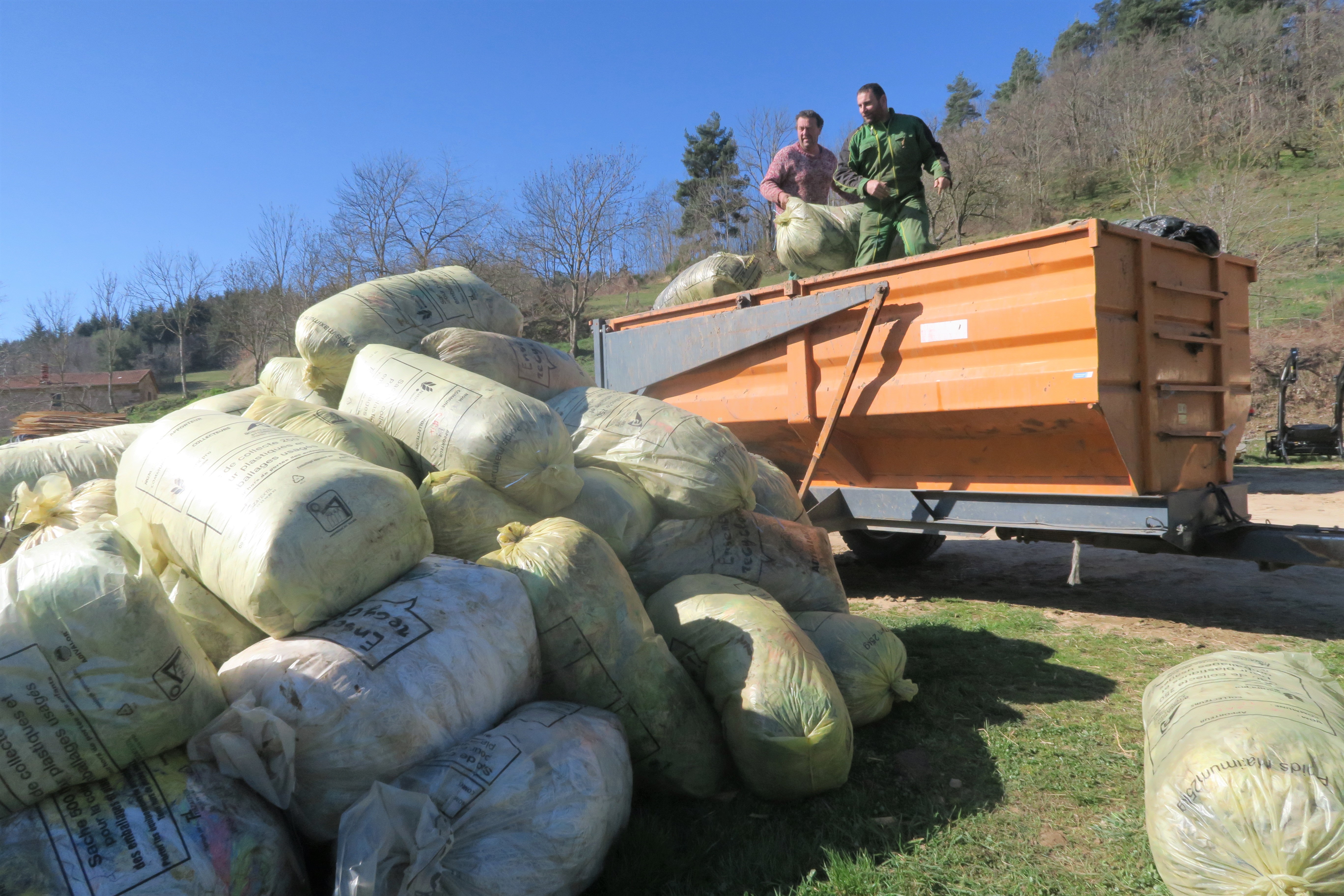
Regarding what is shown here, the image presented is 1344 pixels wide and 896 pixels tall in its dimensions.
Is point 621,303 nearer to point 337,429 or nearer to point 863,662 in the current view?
point 337,429

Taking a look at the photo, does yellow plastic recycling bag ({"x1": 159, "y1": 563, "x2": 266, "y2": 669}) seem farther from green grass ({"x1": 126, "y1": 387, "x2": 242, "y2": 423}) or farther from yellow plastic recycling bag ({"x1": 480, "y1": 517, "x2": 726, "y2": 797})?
green grass ({"x1": 126, "y1": 387, "x2": 242, "y2": 423})

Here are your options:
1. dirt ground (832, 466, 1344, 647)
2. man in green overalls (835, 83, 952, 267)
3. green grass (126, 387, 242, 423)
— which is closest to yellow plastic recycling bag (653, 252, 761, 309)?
man in green overalls (835, 83, 952, 267)

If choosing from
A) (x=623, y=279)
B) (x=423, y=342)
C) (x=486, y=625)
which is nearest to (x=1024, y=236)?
(x=423, y=342)

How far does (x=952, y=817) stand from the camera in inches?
90.4

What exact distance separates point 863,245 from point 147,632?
4.70 metres

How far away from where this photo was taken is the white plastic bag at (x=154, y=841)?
1.47 meters

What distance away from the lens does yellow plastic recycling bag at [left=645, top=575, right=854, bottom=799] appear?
226 cm

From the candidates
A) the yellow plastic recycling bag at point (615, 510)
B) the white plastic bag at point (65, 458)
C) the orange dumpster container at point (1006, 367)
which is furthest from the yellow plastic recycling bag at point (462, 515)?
the orange dumpster container at point (1006, 367)

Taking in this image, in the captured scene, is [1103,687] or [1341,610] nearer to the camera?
[1103,687]

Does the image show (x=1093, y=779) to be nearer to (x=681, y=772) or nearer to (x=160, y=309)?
(x=681, y=772)

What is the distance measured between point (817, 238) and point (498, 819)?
4443mm

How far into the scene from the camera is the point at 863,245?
17.4ft

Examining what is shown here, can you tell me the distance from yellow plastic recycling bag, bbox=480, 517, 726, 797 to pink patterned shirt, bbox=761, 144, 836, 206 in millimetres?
4387

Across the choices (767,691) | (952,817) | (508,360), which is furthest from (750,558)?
(508,360)
